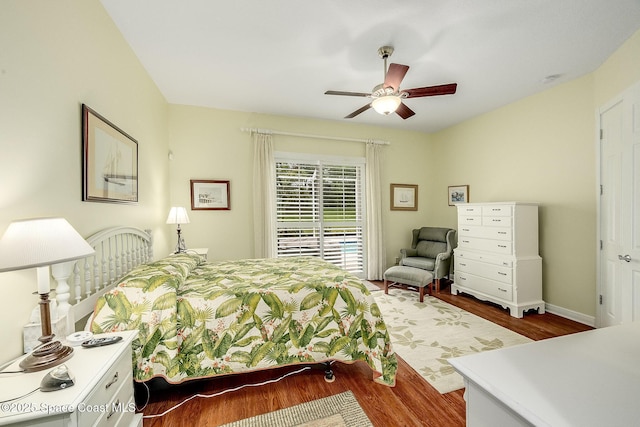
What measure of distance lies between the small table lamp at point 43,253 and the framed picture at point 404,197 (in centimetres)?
465

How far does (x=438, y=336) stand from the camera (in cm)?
271

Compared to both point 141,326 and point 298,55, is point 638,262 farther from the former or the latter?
point 141,326

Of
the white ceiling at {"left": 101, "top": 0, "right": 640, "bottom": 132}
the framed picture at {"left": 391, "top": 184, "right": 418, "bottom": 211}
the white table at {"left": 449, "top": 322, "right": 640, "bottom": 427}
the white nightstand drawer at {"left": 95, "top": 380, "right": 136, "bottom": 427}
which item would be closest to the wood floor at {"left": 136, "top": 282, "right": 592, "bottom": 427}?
the white nightstand drawer at {"left": 95, "top": 380, "right": 136, "bottom": 427}

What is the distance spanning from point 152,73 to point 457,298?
202 inches

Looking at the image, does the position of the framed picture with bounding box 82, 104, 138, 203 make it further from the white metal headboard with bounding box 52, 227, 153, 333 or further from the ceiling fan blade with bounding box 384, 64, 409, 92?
the ceiling fan blade with bounding box 384, 64, 409, 92

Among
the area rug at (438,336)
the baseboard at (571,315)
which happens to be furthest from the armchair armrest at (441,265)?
the baseboard at (571,315)

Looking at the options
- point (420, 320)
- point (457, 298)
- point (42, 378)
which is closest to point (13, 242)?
point (42, 378)

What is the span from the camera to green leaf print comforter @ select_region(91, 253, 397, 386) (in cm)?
165

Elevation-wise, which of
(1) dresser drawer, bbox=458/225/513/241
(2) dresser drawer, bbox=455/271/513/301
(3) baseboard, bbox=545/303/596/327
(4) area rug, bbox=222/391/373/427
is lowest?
(4) area rug, bbox=222/391/373/427

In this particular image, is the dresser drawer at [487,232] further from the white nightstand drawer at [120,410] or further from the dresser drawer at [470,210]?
the white nightstand drawer at [120,410]

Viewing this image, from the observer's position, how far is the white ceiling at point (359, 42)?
2.02 meters

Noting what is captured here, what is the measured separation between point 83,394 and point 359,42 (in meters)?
3.02

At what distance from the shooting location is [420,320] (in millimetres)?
3104

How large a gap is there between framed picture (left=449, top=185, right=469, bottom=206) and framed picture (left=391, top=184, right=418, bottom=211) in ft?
2.12
